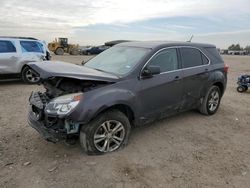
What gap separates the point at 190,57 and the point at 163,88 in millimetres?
1280

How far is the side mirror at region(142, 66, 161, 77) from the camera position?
15.5 ft

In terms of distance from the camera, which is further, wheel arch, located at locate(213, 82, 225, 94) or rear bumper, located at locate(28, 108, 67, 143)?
wheel arch, located at locate(213, 82, 225, 94)

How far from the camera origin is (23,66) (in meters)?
10.8

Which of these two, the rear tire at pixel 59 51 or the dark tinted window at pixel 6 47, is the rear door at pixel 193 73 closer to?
the dark tinted window at pixel 6 47

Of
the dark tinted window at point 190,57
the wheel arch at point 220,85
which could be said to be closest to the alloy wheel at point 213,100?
the wheel arch at point 220,85

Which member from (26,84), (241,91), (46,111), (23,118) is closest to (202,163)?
(46,111)

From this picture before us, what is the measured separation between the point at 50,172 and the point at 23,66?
25.5 feet

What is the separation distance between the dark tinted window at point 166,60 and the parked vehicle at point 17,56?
6351 mm

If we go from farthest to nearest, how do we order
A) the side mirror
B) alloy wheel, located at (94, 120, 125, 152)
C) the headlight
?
1. the side mirror
2. alloy wheel, located at (94, 120, 125, 152)
3. the headlight

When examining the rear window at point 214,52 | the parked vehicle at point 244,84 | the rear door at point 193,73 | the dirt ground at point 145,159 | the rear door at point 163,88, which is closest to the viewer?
the dirt ground at point 145,159

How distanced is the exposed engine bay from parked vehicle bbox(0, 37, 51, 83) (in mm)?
6205

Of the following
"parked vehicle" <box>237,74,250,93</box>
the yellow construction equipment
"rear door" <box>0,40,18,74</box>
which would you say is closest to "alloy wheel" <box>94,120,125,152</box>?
"parked vehicle" <box>237,74,250,93</box>

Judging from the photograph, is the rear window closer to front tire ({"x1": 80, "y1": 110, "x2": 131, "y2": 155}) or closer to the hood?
the hood

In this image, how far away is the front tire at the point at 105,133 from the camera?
420cm
